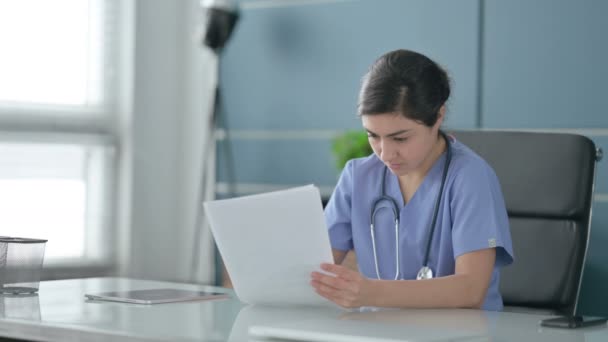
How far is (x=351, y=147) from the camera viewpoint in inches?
137

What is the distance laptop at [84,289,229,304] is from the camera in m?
1.82

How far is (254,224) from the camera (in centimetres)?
172

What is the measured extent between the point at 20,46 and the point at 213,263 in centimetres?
129

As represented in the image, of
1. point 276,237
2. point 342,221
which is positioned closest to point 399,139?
point 342,221

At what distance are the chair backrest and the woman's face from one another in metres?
0.30

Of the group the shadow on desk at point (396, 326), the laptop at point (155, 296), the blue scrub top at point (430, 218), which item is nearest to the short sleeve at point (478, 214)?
the blue scrub top at point (430, 218)

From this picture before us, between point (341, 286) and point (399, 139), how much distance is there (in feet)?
1.43

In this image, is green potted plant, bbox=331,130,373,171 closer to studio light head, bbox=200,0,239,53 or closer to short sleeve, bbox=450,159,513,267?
studio light head, bbox=200,0,239,53

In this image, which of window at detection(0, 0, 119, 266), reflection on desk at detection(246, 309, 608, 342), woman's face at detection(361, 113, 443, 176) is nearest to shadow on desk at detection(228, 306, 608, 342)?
reflection on desk at detection(246, 309, 608, 342)

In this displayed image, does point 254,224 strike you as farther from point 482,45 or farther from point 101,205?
point 101,205

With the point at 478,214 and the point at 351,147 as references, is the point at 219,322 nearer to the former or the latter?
the point at 478,214

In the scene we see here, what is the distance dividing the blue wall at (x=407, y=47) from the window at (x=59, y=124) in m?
0.54

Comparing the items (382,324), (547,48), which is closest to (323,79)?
(547,48)

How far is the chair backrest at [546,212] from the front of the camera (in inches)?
85.1
